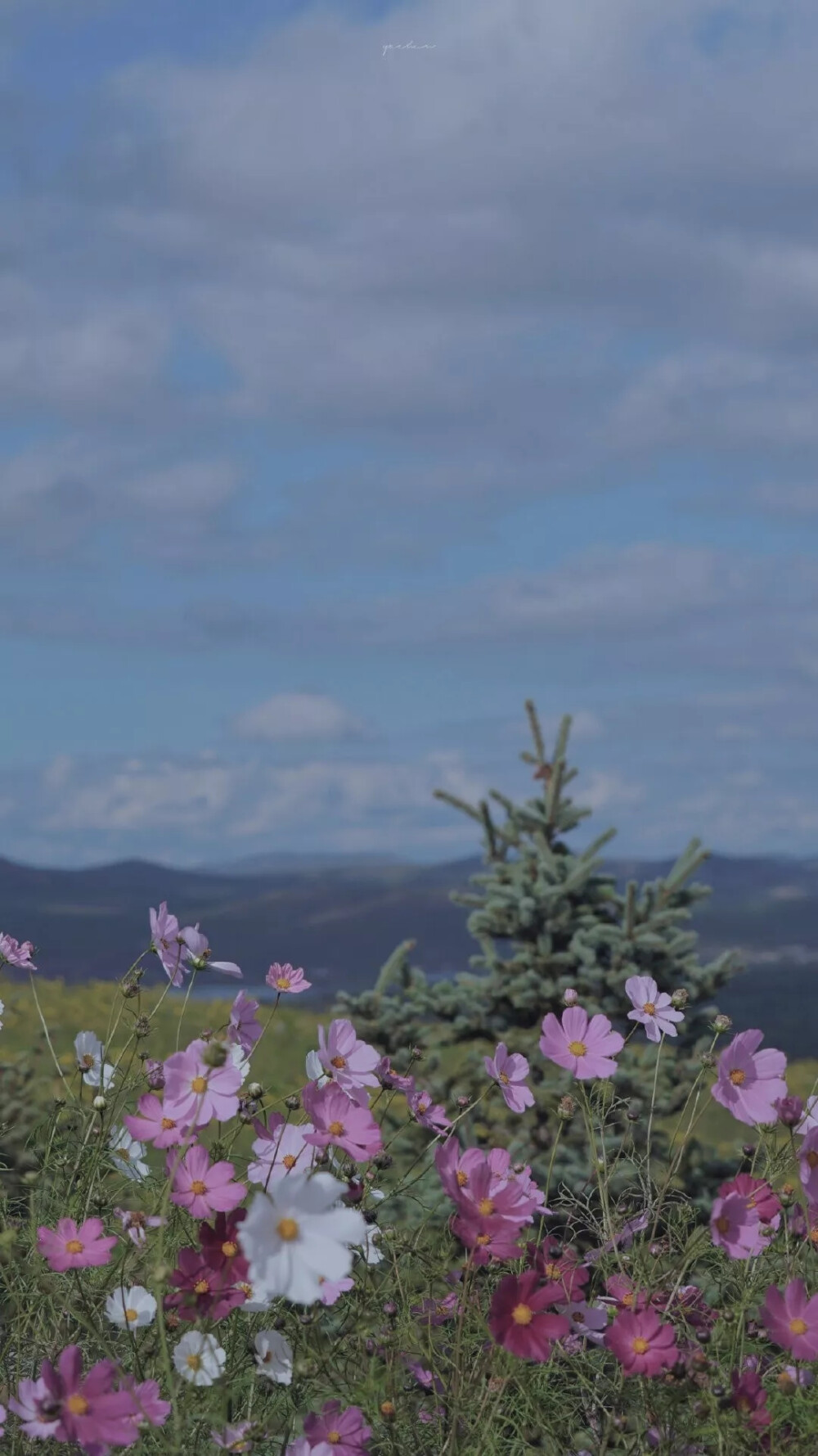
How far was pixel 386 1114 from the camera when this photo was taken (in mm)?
6035

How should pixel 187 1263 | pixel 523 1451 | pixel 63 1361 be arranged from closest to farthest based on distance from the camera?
pixel 63 1361 → pixel 187 1263 → pixel 523 1451

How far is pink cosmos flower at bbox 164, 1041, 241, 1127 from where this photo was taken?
2.27m

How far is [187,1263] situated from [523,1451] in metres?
0.73

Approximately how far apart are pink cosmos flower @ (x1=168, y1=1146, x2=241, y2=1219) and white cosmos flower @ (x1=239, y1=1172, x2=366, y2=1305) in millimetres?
457

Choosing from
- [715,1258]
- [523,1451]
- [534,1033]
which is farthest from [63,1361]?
[534,1033]

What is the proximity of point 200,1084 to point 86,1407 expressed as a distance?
1.67ft

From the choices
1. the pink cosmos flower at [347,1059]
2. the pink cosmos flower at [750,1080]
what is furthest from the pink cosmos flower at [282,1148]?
the pink cosmos flower at [750,1080]

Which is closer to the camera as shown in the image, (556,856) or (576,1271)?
(576,1271)

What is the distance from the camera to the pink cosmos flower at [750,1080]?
2480mm

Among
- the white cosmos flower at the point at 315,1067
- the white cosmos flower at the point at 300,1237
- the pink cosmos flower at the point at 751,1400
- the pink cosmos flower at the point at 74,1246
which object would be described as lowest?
the pink cosmos flower at the point at 751,1400

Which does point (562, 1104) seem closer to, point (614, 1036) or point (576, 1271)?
point (614, 1036)

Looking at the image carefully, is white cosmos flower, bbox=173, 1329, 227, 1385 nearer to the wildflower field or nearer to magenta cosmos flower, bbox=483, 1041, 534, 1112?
Answer: the wildflower field

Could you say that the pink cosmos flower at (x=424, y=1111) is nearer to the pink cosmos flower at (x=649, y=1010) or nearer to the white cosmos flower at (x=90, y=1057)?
the pink cosmos flower at (x=649, y=1010)

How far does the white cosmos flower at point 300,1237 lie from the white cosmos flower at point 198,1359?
47cm
